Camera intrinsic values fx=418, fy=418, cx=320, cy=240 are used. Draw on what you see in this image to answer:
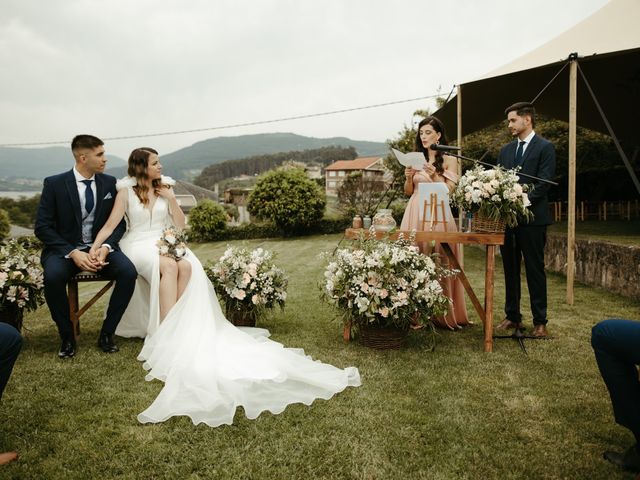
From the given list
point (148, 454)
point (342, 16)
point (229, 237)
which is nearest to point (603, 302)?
point (148, 454)

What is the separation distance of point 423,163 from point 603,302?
3756 mm

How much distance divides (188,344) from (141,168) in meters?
2.18

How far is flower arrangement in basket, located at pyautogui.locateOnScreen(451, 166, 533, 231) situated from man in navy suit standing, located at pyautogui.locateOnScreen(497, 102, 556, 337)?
58 cm

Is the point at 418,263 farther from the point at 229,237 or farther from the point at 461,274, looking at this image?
the point at 229,237

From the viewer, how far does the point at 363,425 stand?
2613mm

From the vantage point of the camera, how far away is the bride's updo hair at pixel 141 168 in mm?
4664

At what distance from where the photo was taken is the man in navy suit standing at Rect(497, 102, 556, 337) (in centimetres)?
444

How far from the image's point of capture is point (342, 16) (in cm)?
1153

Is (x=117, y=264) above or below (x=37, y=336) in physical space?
above

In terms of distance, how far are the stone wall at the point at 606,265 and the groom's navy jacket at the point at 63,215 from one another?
7012 mm

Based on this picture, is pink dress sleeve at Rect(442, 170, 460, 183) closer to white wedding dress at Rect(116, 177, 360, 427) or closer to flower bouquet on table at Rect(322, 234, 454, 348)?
flower bouquet on table at Rect(322, 234, 454, 348)

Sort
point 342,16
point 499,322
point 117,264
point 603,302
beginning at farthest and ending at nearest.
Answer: point 342,16, point 603,302, point 499,322, point 117,264

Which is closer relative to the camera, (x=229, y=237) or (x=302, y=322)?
(x=302, y=322)

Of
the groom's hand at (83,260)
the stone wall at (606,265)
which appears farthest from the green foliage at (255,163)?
the groom's hand at (83,260)
